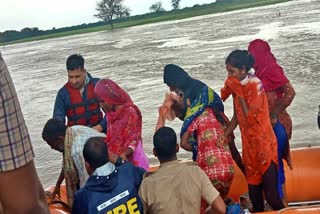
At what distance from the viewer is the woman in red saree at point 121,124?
3.39 metres

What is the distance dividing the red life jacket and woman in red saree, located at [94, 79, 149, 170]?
67cm

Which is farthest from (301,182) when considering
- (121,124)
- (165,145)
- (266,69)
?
(165,145)

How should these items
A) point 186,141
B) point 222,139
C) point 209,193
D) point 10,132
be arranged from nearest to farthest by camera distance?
point 10,132 → point 209,193 → point 222,139 → point 186,141

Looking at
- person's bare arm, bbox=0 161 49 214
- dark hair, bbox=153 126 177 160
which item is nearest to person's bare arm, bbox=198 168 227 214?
dark hair, bbox=153 126 177 160

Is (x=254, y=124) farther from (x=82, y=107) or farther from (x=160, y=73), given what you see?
(x=160, y=73)

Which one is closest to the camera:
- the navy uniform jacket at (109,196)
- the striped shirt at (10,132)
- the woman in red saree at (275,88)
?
the striped shirt at (10,132)

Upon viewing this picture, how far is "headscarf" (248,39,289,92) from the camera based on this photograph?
3725 mm

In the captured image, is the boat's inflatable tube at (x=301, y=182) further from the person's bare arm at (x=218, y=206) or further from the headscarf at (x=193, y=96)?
the person's bare arm at (x=218, y=206)

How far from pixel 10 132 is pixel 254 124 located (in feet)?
7.65

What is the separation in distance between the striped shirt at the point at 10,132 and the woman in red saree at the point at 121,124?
209cm

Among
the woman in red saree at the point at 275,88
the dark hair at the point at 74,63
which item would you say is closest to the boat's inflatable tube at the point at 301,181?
the woman in red saree at the point at 275,88

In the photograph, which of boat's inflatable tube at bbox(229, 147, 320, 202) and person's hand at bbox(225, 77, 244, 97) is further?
boat's inflatable tube at bbox(229, 147, 320, 202)

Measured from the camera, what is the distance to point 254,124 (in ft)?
11.0

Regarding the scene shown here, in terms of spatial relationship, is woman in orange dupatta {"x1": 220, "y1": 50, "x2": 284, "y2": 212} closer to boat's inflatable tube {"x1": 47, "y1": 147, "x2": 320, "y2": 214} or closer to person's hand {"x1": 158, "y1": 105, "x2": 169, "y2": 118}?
person's hand {"x1": 158, "y1": 105, "x2": 169, "y2": 118}
